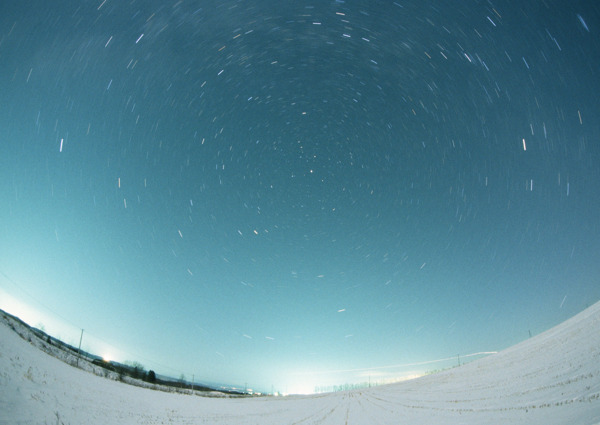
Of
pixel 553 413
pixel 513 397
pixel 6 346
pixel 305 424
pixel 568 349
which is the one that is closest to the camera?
pixel 553 413

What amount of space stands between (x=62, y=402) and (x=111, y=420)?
3.06m

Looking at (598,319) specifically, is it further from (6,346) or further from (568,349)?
(6,346)

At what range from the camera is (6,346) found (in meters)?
21.9

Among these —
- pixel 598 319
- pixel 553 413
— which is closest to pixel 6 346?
pixel 553 413

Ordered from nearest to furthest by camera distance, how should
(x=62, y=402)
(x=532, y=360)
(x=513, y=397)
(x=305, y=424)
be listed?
(x=62, y=402) < (x=305, y=424) < (x=513, y=397) < (x=532, y=360)

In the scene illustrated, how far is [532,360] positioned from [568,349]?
16.0 ft

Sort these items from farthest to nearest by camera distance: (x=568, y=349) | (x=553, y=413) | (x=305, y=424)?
(x=568, y=349)
(x=305, y=424)
(x=553, y=413)

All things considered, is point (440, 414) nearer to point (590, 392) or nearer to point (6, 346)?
point (590, 392)

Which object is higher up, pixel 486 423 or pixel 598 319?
pixel 598 319

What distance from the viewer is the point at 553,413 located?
1203 cm

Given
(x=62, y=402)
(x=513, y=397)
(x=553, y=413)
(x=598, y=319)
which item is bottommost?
(x=62, y=402)

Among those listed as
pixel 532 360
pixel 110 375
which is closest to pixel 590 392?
pixel 532 360

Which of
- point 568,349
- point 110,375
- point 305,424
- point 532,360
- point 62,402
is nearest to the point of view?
point 62,402

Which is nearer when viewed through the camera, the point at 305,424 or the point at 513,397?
the point at 305,424
